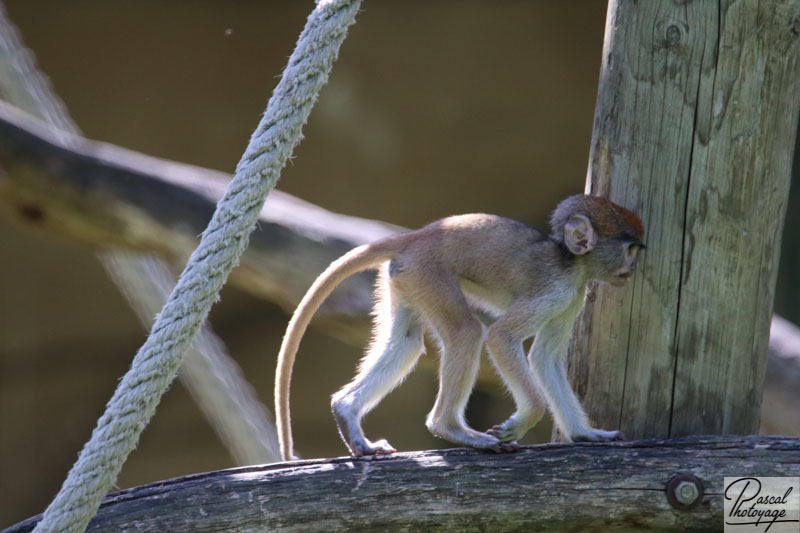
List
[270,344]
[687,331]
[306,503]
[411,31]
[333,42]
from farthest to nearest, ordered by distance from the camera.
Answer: [270,344], [411,31], [687,331], [306,503], [333,42]

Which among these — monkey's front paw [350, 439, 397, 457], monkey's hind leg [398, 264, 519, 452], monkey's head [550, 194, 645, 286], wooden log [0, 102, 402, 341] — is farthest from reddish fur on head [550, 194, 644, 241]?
wooden log [0, 102, 402, 341]

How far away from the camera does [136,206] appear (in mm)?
5039

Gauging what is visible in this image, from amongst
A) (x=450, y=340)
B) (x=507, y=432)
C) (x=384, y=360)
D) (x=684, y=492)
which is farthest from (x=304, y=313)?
(x=684, y=492)

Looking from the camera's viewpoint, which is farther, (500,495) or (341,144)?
(341,144)

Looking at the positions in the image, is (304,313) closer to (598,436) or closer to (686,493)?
(598,436)

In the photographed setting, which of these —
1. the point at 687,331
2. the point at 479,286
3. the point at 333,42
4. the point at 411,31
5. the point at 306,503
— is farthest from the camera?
the point at 411,31

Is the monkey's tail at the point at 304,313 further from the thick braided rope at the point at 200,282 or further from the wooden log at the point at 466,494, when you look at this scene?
the thick braided rope at the point at 200,282

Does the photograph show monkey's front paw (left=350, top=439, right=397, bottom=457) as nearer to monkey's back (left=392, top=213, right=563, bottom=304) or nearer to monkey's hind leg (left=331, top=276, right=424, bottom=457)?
monkey's hind leg (left=331, top=276, right=424, bottom=457)

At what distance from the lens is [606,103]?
3264 mm

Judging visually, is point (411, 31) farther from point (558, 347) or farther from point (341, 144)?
point (558, 347)

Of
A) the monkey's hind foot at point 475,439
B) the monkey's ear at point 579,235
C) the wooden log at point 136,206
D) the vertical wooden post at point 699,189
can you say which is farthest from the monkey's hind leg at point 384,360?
the wooden log at point 136,206

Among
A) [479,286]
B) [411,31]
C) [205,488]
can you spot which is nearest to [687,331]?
[479,286]

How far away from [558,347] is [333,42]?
165cm

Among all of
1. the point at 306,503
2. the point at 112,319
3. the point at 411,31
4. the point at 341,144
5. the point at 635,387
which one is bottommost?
the point at 306,503
